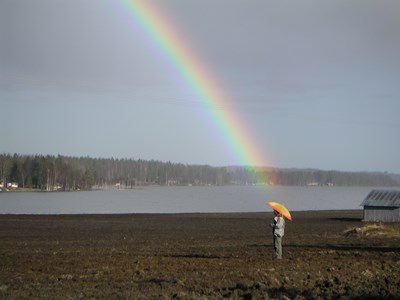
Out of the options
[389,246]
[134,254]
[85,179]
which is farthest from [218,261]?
[85,179]

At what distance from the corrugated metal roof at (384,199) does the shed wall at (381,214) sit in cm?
40

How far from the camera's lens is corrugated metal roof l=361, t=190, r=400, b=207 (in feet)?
196

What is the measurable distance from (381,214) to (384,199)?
1.94 meters

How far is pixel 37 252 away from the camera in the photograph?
81.4 ft

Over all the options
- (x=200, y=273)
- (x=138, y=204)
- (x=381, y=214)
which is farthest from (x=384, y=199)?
(x=138, y=204)

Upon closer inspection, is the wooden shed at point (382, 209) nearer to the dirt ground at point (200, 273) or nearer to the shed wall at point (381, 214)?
the shed wall at point (381, 214)

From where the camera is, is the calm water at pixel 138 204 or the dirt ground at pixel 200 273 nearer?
the dirt ground at pixel 200 273

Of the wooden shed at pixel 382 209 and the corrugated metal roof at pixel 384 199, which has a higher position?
the corrugated metal roof at pixel 384 199

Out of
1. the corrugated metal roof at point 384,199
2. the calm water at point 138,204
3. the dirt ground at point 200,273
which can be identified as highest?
the corrugated metal roof at point 384,199

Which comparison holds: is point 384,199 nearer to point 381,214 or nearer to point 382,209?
point 382,209

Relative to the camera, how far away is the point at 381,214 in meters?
59.7

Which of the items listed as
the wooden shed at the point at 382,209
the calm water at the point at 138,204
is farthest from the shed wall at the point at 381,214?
the calm water at the point at 138,204

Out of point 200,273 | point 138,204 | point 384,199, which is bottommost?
point 138,204

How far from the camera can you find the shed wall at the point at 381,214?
59.2 m
